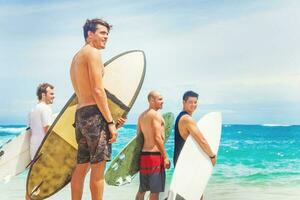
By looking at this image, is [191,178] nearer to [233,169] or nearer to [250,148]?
[233,169]

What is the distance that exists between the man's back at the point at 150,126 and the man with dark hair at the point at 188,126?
7.5 inches

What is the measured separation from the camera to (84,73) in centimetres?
383

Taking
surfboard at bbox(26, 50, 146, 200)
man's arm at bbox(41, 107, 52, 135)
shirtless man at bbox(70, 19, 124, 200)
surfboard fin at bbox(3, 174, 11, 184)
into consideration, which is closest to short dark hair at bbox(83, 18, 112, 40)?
shirtless man at bbox(70, 19, 124, 200)

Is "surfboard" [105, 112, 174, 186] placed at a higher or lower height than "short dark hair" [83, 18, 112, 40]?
lower

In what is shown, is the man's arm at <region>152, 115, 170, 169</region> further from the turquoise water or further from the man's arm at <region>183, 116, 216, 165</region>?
the turquoise water

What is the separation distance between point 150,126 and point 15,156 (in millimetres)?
1527

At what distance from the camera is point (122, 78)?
507 centimetres

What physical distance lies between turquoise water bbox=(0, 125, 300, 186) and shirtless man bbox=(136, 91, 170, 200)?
8.24 metres

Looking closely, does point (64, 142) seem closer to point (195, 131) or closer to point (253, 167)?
point (195, 131)

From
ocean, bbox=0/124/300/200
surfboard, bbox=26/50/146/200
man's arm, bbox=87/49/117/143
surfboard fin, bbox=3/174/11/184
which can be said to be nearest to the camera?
man's arm, bbox=87/49/117/143

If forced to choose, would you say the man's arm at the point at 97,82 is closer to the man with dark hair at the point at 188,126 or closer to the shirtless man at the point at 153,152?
the shirtless man at the point at 153,152

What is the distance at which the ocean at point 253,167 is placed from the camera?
11.8 meters

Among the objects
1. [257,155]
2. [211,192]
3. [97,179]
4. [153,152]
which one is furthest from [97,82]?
[257,155]

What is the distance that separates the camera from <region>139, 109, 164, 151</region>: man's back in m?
5.06
